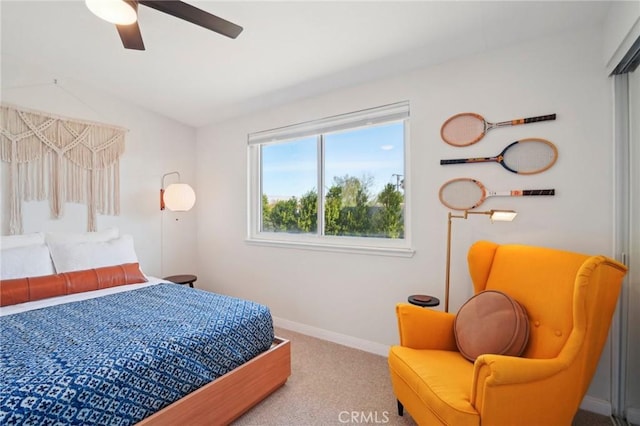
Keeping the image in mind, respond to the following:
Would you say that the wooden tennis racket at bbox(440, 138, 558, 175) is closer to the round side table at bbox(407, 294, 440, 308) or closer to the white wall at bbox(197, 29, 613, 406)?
the white wall at bbox(197, 29, 613, 406)

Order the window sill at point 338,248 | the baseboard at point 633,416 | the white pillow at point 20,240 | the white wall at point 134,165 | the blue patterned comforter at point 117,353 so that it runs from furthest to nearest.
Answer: the white wall at point 134,165
the window sill at point 338,248
the white pillow at point 20,240
the baseboard at point 633,416
the blue patterned comforter at point 117,353

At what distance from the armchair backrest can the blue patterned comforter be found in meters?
1.54

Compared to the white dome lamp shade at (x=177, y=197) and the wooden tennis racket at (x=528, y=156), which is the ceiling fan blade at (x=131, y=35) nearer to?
the white dome lamp shade at (x=177, y=197)

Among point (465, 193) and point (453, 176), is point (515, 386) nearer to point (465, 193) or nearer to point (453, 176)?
point (465, 193)

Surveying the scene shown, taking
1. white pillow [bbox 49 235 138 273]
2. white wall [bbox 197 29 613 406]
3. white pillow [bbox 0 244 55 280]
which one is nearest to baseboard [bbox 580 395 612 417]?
white wall [bbox 197 29 613 406]

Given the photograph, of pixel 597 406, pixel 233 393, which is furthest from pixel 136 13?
pixel 597 406

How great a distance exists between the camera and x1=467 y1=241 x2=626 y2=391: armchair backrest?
4.58 ft

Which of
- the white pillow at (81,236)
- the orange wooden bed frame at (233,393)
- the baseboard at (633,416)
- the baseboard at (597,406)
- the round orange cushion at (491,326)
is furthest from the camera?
the white pillow at (81,236)

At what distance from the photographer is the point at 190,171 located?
411 centimetres

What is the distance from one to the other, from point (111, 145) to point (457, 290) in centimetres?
369

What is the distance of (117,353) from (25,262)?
1.66 m

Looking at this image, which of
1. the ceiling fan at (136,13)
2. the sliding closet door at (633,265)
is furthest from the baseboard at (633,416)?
the ceiling fan at (136,13)

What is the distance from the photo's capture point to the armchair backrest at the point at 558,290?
1395 mm

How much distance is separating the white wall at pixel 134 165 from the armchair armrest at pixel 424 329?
10.1 feet
